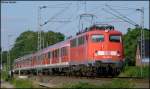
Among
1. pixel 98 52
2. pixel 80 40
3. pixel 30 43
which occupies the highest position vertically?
pixel 30 43

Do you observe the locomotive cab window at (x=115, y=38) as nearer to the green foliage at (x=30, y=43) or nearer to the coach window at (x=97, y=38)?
the coach window at (x=97, y=38)

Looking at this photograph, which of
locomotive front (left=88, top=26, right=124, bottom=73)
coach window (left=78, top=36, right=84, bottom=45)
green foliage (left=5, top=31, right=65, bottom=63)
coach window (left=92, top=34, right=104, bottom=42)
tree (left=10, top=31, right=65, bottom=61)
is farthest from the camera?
tree (left=10, top=31, right=65, bottom=61)

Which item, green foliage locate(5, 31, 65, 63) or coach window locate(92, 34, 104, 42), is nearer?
coach window locate(92, 34, 104, 42)

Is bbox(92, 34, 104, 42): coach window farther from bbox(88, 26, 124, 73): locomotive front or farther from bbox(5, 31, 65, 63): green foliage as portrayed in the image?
bbox(5, 31, 65, 63): green foliage

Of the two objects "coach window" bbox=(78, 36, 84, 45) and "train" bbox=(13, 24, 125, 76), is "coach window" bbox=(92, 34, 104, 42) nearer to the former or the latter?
"train" bbox=(13, 24, 125, 76)

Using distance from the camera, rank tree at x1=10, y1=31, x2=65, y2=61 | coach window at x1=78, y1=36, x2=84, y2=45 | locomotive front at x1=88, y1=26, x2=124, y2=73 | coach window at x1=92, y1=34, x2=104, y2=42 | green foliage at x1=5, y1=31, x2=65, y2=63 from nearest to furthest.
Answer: locomotive front at x1=88, y1=26, x2=124, y2=73, coach window at x1=92, y1=34, x2=104, y2=42, coach window at x1=78, y1=36, x2=84, y2=45, green foliage at x1=5, y1=31, x2=65, y2=63, tree at x1=10, y1=31, x2=65, y2=61

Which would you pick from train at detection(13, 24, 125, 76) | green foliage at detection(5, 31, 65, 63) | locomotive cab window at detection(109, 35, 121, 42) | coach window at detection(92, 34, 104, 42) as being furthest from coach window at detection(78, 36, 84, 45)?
green foliage at detection(5, 31, 65, 63)

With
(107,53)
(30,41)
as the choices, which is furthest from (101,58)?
(30,41)

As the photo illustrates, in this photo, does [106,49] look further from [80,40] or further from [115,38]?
[80,40]

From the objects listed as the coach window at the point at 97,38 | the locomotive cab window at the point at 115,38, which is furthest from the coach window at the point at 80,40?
the locomotive cab window at the point at 115,38

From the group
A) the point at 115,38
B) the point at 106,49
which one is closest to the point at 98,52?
the point at 106,49

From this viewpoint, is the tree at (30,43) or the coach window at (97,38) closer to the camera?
the coach window at (97,38)

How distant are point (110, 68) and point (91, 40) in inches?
93.3

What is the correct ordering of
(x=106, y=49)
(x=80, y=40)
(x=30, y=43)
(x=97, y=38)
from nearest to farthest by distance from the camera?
1. (x=106, y=49)
2. (x=97, y=38)
3. (x=80, y=40)
4. (x=30, y=43)
